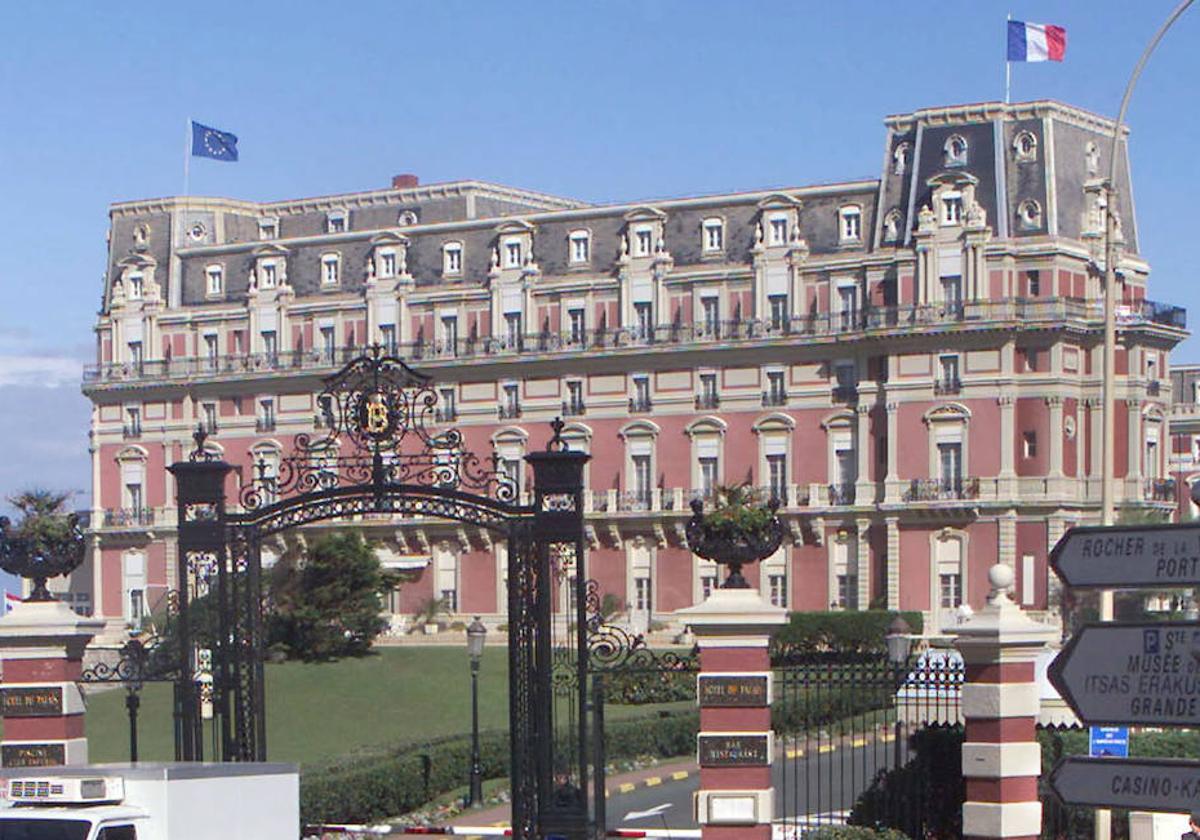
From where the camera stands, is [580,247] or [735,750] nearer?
[735,750]

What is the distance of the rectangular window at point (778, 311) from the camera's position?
248 feet

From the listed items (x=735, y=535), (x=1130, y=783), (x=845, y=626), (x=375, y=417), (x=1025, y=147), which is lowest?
(x=845, y=626)

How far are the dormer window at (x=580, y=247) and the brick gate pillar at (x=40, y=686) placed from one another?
A: 5807 cm

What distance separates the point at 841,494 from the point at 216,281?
24.8 m

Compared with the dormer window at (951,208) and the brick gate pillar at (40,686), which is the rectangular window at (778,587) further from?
the brick gate pillar at (40,686)

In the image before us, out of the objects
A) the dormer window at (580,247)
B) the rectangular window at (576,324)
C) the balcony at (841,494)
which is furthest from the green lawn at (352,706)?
the dormer window at (580,247)

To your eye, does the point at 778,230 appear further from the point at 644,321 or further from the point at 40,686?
the point at 40,686

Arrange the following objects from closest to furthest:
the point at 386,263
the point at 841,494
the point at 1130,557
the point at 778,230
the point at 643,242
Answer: the point at 1130,557, the point at 841,494, the point at 778,230, the point at 643,242, the point at 386,263

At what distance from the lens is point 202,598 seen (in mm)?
24781

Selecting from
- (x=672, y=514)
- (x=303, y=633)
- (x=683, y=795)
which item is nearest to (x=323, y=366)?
(x=672, y=514)

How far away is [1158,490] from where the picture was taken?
73.4 m

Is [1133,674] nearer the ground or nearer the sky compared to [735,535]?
nearer the ground

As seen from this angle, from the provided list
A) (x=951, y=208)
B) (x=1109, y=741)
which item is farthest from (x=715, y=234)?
(x=1109, y=741)

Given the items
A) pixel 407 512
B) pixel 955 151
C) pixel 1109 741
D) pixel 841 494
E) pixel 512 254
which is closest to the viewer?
pixel 1109 741
